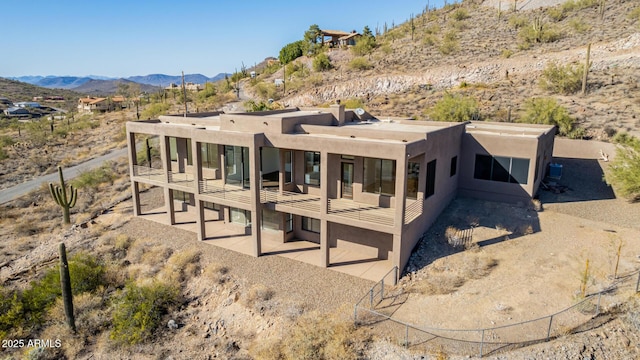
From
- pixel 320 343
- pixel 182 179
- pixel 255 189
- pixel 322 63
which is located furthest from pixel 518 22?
pixel 320 343

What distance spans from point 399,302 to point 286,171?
914 centimetres

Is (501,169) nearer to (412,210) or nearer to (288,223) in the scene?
(412,210)

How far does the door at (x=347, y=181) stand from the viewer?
803 inches

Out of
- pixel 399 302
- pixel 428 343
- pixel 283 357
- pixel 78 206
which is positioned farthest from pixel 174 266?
pixel 78 206

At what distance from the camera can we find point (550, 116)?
122ft

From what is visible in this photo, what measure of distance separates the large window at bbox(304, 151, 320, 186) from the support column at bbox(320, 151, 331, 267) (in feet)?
8.11

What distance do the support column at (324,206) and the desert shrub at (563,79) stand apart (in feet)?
135

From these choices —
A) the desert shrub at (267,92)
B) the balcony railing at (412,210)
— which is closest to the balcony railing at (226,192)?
the balcony railing at (412,210)

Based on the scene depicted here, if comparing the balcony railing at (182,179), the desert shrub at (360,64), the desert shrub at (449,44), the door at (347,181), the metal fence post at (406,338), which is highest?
the desert shrub at (449,44)

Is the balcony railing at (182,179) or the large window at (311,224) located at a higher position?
the balcony railing at (182,179)

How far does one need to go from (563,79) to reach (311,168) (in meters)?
40.0

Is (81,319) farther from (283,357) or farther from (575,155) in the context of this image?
(575,155)

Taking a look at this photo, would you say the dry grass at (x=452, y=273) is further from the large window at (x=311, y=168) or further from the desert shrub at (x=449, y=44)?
the desert shrub at (x=449, y=44)

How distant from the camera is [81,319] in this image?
1727 centimetres
